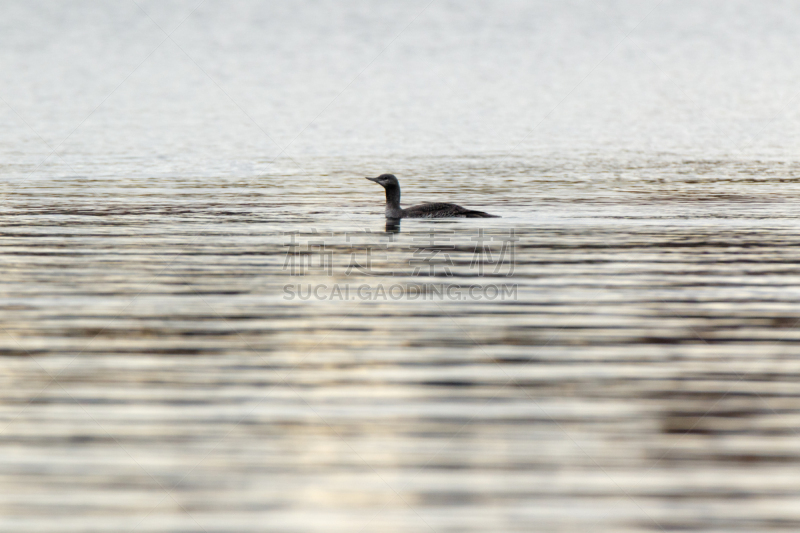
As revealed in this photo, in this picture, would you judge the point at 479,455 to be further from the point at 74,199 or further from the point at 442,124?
the point at 442,124

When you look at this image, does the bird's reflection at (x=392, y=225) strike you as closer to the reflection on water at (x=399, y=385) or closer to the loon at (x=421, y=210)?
the loon at (x=421, y=210)

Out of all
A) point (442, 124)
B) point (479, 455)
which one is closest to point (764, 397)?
point (479, 455)

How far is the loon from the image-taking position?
53.5ft

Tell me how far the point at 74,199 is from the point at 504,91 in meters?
26.7

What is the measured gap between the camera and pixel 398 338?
8.82 m

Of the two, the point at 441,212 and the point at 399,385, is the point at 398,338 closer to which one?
the point at 399,385

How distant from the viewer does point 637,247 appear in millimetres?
13289

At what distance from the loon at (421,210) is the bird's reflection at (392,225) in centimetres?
11

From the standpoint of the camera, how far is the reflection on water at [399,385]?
570 cm

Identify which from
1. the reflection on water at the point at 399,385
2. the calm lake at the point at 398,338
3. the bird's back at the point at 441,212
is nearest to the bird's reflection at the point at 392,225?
the calm lake at the point at 398,338

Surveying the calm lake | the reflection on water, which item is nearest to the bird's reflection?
the calm lake

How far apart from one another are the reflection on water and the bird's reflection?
126cm

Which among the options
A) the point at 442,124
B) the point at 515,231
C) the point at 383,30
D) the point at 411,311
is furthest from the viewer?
the point at 383,30

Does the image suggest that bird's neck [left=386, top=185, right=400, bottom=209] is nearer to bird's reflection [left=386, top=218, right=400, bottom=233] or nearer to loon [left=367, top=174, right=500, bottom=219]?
loon [left=367, top=174, right=500, bottom=219]
